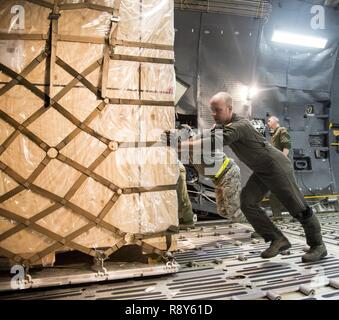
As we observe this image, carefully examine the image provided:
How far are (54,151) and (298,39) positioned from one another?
6858mm

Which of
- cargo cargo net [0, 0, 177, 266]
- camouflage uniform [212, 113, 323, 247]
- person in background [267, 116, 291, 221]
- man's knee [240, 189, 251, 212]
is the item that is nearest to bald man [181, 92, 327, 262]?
camouflage uniform [212, 113, 323, 247]

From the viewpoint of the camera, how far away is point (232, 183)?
5.09 m

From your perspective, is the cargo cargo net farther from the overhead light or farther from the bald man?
the overhead light

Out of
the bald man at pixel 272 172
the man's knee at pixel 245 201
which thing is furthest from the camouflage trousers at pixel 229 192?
the bald man at pixel 272 172

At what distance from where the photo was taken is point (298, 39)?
26.7 ft

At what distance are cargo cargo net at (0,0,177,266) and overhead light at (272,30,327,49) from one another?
536 cm

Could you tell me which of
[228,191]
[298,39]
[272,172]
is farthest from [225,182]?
[298,39]

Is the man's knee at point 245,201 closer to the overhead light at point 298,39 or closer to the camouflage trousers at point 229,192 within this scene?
the camouflage trousers at point 229,192

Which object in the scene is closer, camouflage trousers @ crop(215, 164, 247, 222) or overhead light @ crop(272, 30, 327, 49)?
Result: camouflage trousers @ crop(215, 164, 247, 222)

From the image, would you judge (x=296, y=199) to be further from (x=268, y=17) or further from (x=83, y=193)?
(x=268, y=17)

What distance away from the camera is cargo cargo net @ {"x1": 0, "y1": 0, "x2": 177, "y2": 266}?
3.28 metres

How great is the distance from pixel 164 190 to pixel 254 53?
520 centimetres

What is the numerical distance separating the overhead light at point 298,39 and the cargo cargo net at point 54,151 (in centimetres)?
536

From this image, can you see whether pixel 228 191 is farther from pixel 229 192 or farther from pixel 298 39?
pixel 298 39
